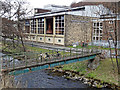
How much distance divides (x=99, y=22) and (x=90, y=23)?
2435 mm

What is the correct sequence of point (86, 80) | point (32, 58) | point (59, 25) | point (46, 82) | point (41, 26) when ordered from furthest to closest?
point (41, 26), point (59, 25), point (86, 80), point (46, 82), point (32, 58)

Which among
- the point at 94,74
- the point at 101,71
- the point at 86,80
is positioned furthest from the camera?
the point at 101,71

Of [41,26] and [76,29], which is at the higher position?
[41,26]

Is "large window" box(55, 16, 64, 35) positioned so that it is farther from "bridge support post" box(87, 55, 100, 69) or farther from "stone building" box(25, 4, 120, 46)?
"bridge support post" box(87, 55, 100, 69)

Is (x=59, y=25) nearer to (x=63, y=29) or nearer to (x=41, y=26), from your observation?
(x=63, y=29)

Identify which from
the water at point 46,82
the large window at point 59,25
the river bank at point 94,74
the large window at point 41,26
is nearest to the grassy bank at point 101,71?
the river bank at point 94,74

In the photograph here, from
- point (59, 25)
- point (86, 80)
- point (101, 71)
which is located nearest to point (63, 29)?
point (59, 25)

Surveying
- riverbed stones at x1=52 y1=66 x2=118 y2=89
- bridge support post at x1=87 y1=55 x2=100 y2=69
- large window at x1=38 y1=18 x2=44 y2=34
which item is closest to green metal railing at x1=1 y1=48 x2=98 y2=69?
riverbed stones at x1=52 y1=66 x2=118 y2=89

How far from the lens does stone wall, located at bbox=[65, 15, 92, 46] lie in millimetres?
33834

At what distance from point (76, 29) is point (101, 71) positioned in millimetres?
17648

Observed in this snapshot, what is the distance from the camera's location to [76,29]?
35562mm

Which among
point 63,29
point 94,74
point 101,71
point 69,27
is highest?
point 69,27

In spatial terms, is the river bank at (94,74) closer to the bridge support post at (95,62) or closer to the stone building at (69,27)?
the bridge support post at (95,62)

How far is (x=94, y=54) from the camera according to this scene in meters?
20.4
